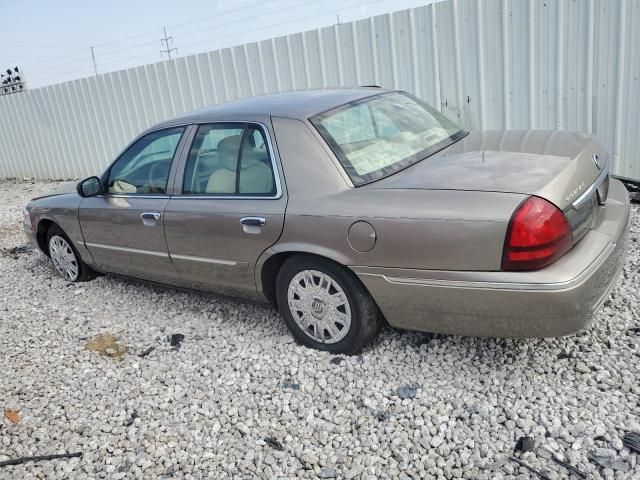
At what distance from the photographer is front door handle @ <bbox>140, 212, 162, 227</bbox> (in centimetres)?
398

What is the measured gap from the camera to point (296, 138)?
3.29m

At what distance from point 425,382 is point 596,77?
13.8ft

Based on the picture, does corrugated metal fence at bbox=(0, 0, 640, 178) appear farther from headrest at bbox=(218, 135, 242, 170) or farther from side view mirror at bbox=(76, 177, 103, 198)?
side view mirror at bbox=(76, 177, 103, 198)

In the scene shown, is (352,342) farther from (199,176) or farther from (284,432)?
(199,176)

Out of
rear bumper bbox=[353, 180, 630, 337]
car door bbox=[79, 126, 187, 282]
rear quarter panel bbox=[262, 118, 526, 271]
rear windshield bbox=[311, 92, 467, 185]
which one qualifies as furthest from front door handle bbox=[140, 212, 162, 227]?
rear bumper bbox=[353, 180, 630, 337]

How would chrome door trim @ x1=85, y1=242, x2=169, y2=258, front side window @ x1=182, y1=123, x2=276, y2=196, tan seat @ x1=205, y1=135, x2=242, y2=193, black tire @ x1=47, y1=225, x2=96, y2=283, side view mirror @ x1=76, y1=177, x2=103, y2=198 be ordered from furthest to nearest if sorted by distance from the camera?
black tire @ x1=47, y1=225, x2=96, y2=283 → side view mirror @ x1=76, y1=177, x2=103, y2=198 → chrome door trim @ x1=85, y1=242, x2=169, y2=258 → tan seat @ x1=205, y1=135, x2=242, y2=193 → front side window @ x1=182, y1=123, x2=276, y2=196

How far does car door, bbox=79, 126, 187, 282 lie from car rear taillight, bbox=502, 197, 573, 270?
96.3 inches

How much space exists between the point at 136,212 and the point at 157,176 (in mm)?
320

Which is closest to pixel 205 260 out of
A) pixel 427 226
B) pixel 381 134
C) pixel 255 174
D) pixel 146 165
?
pixel 255 174

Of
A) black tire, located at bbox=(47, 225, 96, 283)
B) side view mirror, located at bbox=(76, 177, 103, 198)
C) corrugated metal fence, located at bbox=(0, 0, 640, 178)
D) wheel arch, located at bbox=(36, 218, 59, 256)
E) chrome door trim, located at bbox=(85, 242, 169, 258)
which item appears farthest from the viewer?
corrugated metal fence, located at bbox=(0, 0, 640, 178)

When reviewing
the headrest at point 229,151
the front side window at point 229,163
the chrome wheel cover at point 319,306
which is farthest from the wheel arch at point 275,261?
the headrest at point 229,151

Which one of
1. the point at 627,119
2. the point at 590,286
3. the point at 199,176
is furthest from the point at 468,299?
→ the point at 627,119

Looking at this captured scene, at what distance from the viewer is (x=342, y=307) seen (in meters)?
3.25

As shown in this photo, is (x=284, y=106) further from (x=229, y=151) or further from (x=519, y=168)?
(x=519, y=168)
